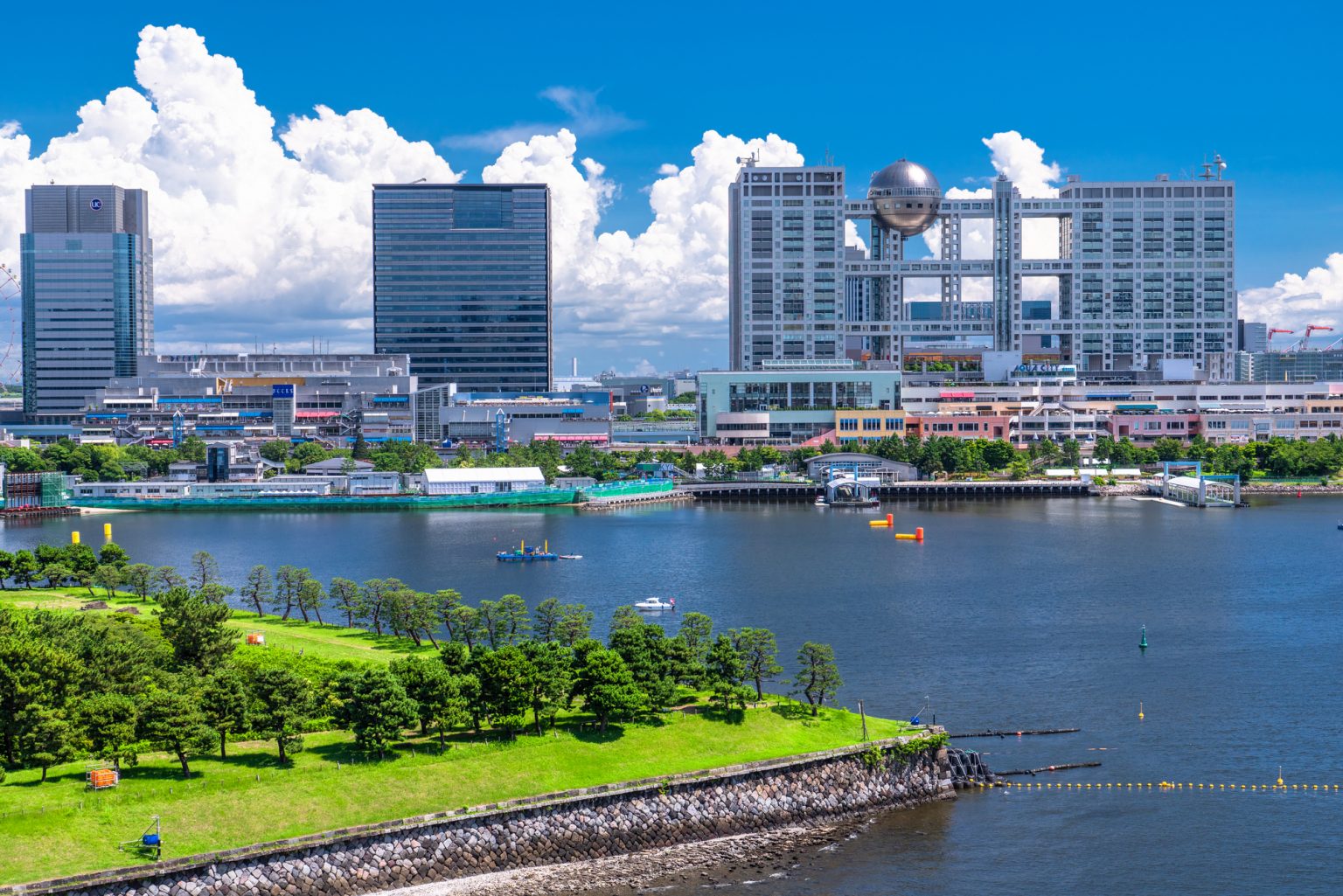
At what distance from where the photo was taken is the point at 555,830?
3347 centimetres

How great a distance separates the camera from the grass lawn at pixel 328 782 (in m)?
30.8

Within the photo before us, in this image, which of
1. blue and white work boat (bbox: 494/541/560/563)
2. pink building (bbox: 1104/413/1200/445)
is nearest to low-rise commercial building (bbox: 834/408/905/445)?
pink building (bbox: 1104/413/1200/445)

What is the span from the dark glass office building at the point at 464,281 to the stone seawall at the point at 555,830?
157811mm

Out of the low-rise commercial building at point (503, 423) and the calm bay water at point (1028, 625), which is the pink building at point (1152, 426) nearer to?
the calm bay water at point (1028, 625)

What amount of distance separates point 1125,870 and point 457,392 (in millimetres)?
159803

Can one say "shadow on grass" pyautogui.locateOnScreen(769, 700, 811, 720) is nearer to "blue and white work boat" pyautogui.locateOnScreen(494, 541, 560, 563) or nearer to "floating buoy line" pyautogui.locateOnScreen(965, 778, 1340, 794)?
"floating buoy line" pyautogui.locateOnScreen(965, 778, 1340, 794)

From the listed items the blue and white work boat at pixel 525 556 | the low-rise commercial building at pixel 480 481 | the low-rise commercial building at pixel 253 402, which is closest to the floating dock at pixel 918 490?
the low-rise commercial building at pixel 480 481

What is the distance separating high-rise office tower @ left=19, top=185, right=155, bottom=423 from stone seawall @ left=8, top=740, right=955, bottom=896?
528 feet

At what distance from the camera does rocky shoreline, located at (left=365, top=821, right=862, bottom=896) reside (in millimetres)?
31781

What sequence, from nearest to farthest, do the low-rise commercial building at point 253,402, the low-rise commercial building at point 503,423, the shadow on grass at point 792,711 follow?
1. the shadow on grass at point 792,711
2. the low-rise commercial building at point 503,423
3. the low-rise commercial building at point 253,402

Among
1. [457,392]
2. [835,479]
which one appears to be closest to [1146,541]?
[835,479]

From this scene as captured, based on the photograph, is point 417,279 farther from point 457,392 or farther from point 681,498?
point 681,498

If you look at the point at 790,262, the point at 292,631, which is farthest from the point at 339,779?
the point at 790,262

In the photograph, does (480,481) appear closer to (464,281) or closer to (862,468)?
(862,468)
